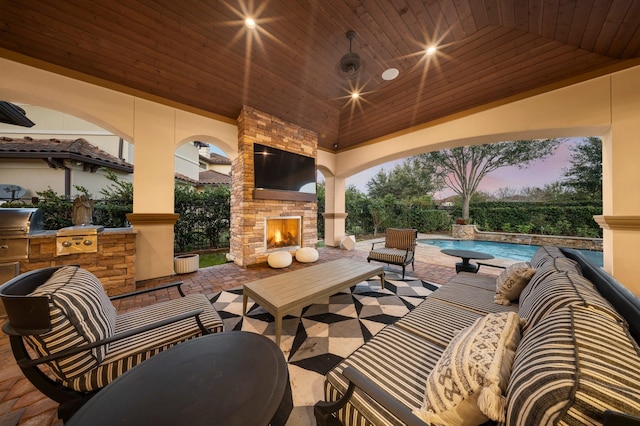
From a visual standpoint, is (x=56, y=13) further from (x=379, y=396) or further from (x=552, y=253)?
(x=552, y=253)

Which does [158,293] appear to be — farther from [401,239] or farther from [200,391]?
[401,239]

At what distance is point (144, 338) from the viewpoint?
140cm

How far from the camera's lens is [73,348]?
104 centimetres

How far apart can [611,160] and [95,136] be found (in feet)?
41.1

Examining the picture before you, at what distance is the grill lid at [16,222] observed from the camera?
2.37 metres

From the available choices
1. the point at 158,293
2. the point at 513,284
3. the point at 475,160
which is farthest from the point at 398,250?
the point at 475,160

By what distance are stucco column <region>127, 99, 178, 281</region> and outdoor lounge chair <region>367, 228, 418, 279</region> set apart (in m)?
3.81

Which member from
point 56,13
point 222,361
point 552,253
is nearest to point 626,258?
point 552,253

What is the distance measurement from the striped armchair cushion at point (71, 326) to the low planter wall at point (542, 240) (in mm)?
11775

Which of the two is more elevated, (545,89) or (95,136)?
(95,136)

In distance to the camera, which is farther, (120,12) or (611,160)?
(611,160)

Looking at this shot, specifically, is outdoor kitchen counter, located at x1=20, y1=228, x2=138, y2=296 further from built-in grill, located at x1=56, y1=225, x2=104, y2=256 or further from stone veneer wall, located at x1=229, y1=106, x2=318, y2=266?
stone veneer wall, located at x1=229, y1=106, x2=318, y2=266

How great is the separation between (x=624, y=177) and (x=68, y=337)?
19.1ft

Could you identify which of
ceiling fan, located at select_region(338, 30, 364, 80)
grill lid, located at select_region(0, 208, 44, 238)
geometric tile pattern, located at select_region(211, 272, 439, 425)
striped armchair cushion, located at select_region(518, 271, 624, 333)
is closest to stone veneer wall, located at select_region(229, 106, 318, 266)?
geometric tile pattern, located at select_region(211, 272, 439, 425)
